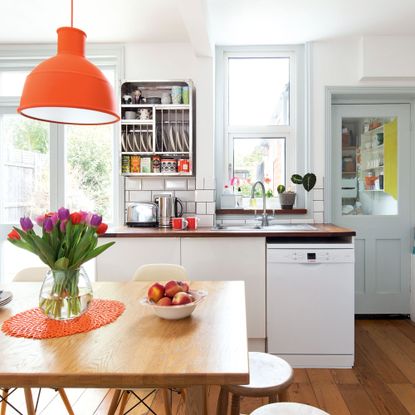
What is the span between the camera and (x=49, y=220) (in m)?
1.30

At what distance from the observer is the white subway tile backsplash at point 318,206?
3.55m

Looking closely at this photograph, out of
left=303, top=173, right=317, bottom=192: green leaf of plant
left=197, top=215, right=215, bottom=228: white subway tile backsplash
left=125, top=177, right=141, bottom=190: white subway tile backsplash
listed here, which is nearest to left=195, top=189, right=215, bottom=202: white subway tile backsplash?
left=197, top=215, right=215, bottom=228: white subway tile backsplash

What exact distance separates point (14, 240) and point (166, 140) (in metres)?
2.27

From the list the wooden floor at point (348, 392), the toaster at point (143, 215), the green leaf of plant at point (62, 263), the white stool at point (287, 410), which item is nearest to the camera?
the white stool at point (287, 410)

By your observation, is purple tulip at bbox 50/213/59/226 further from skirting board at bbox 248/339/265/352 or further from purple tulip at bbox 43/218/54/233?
skirting board at bbox 248/339/265/352

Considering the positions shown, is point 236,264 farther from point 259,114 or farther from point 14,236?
point 14,236

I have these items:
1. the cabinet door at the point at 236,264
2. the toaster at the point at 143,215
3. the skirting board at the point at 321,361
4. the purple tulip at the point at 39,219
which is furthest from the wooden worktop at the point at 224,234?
the purple tulip at the point at 39,219

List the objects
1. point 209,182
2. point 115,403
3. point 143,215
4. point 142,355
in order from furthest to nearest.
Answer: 1. point 209,182
2. point 143,215
3. point 115,403
4. point 142,355

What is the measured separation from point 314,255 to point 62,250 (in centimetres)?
191

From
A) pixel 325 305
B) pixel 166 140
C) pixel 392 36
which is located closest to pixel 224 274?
pixel 325 305

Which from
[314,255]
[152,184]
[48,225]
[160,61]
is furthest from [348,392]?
[160,61]

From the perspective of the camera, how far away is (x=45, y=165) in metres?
3.63

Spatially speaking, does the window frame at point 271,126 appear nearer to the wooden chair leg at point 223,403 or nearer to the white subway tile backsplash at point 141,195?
the white subway tile backsplash at point 141,195

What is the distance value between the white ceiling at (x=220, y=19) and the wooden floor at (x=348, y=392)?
8.24 ft
